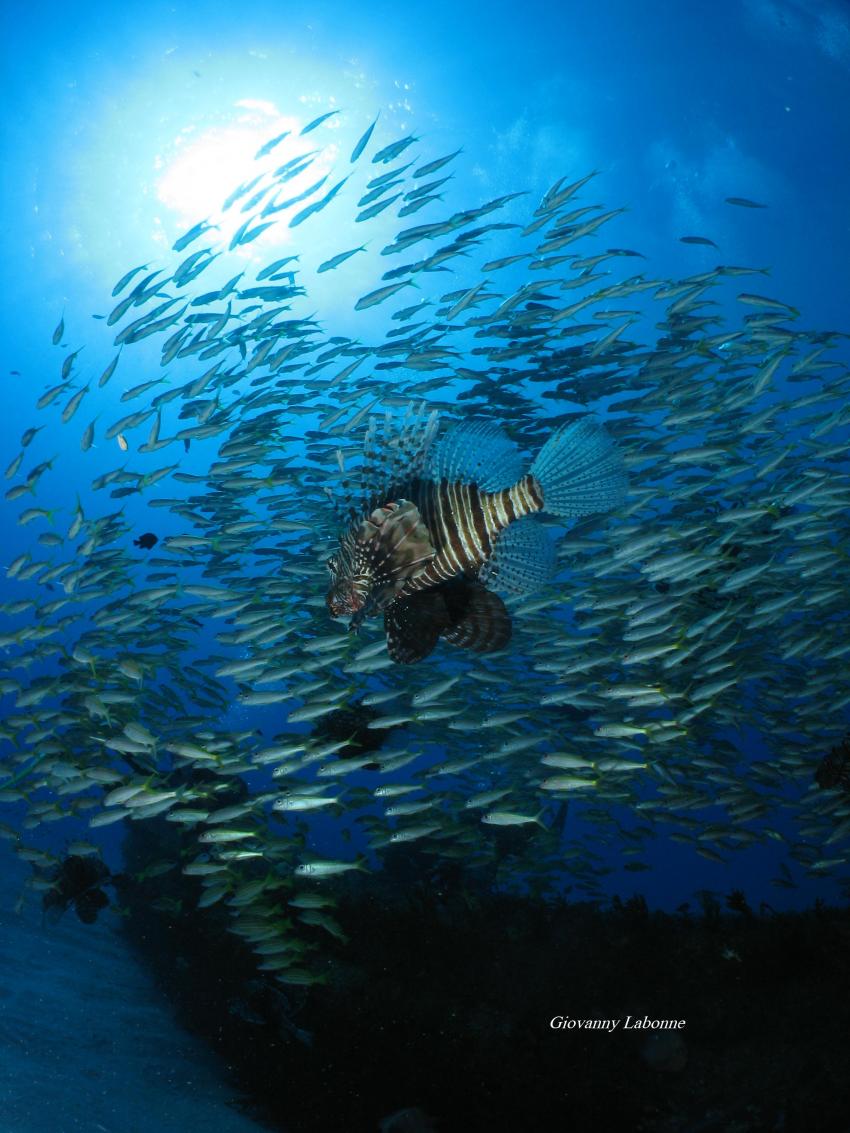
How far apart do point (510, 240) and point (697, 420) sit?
12.0 metres

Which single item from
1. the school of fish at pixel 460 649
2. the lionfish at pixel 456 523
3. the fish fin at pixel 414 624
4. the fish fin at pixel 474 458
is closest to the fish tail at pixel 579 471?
the lionfish at pixel 456 523

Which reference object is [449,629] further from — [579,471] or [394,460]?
[579,471]

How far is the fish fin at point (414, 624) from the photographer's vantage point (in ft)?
9.52

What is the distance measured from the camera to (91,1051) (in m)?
7.72

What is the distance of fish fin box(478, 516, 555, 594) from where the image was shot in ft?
9.81

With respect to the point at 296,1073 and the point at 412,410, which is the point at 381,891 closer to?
the point at 296,1073

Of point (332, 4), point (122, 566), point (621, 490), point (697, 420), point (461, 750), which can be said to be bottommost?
point (461, 750)

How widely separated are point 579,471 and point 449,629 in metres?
0.93

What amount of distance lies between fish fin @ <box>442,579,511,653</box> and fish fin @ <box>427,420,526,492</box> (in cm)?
52

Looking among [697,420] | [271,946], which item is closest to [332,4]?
[697,420]

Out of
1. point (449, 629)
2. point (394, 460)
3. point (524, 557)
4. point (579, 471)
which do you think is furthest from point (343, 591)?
point (579, 471)

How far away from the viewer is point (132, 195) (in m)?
17.9

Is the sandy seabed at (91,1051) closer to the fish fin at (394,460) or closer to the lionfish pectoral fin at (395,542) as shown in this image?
the lionfish pectoral fin at (395,542)

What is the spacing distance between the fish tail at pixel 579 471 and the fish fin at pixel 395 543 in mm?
570
